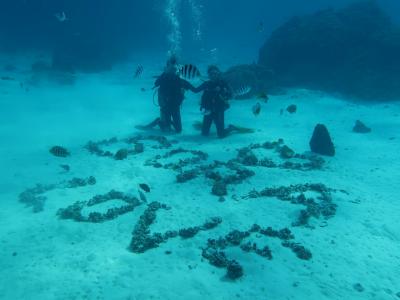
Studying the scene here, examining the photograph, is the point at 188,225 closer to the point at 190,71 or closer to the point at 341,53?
the point at 190,71

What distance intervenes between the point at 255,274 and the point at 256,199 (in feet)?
9.27

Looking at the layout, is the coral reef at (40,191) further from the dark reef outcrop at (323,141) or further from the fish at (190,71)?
the dark reef outcrop at (323,141)

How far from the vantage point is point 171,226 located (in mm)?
7293

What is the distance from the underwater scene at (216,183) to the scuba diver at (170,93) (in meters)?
0.06

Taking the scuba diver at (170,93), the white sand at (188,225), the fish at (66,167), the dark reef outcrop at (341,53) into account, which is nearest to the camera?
the white sand at (188,225)

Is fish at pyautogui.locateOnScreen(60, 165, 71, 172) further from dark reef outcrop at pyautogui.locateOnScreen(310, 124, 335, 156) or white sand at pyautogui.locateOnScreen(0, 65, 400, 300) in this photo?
dark reef outcrop at pyautogui.locateOnScreen(310, 124, 335, 156)

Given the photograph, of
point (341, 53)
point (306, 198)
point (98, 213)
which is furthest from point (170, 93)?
point (341, 53)

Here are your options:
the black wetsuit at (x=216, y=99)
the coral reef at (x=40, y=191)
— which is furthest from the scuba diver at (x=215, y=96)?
the coral reef at (x=40, y=191)

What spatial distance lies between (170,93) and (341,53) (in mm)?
13997

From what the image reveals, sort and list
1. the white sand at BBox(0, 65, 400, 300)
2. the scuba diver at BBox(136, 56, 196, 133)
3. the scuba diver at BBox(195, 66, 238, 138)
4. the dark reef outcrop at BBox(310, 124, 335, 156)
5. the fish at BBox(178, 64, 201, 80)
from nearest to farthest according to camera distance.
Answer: the white sand at BBox(0, 65, 400, 300), the fish at BBox(178, 64, 201, 80), the dark reef outcrop at BBox(310, 124, 335, 156), the scuba diver at BBox(195, 66, 238, 138), the scuba diver at BBox(136, 56, 196, 133)

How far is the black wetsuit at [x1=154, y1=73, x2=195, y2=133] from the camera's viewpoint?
13.4 m

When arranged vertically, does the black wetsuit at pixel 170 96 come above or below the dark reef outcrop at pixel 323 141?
above

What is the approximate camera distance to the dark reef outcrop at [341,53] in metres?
20.5

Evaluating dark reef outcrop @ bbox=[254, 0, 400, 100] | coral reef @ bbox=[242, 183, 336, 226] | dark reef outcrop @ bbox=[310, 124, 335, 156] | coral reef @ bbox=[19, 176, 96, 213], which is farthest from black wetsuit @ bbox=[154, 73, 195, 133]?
dark reef outcrop @ bbox=[254, 0, 400, 100]
